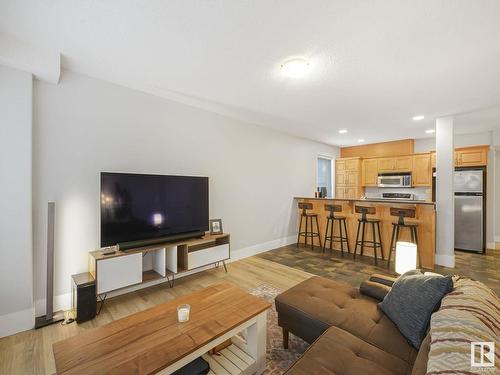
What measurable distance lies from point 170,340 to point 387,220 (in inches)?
171

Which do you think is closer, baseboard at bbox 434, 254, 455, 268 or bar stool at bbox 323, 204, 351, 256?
baseboard at bbox 434, 254, 455, 268

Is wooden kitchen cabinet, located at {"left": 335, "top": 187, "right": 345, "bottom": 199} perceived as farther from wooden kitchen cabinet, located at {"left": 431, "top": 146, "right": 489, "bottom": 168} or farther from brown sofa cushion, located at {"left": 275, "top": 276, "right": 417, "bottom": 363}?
brown sofa cushion, located at {"left": 275, "top": 276, "right": 417, "bottom": 363}

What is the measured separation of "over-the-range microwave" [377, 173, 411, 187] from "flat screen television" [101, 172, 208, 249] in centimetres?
510

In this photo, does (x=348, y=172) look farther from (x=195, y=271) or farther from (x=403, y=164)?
(x=195, y=271)

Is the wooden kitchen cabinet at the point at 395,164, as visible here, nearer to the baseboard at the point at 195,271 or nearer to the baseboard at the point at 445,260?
the baseboard at the point at 445,260

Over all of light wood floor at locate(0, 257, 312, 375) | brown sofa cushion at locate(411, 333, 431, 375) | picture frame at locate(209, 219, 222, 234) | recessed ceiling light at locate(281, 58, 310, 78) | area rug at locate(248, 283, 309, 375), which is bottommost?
light wood floor at locate(0, 257, 312, 375)

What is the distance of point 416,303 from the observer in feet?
4.77

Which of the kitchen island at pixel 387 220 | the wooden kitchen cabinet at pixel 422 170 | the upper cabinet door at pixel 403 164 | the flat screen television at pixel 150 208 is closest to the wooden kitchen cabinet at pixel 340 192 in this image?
the upper cabinet door at pixel 403 164

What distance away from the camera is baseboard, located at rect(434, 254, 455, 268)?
13.1 ft

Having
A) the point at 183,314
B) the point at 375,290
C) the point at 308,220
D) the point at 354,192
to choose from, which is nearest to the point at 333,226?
the point at 308,220

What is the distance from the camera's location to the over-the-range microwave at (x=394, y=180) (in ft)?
19.6

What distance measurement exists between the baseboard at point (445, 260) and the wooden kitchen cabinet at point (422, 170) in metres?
2.31

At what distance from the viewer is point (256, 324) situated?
1.71 meters

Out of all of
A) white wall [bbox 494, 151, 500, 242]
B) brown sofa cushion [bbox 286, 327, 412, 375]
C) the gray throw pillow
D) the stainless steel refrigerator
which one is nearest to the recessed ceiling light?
the gray throw pillow
